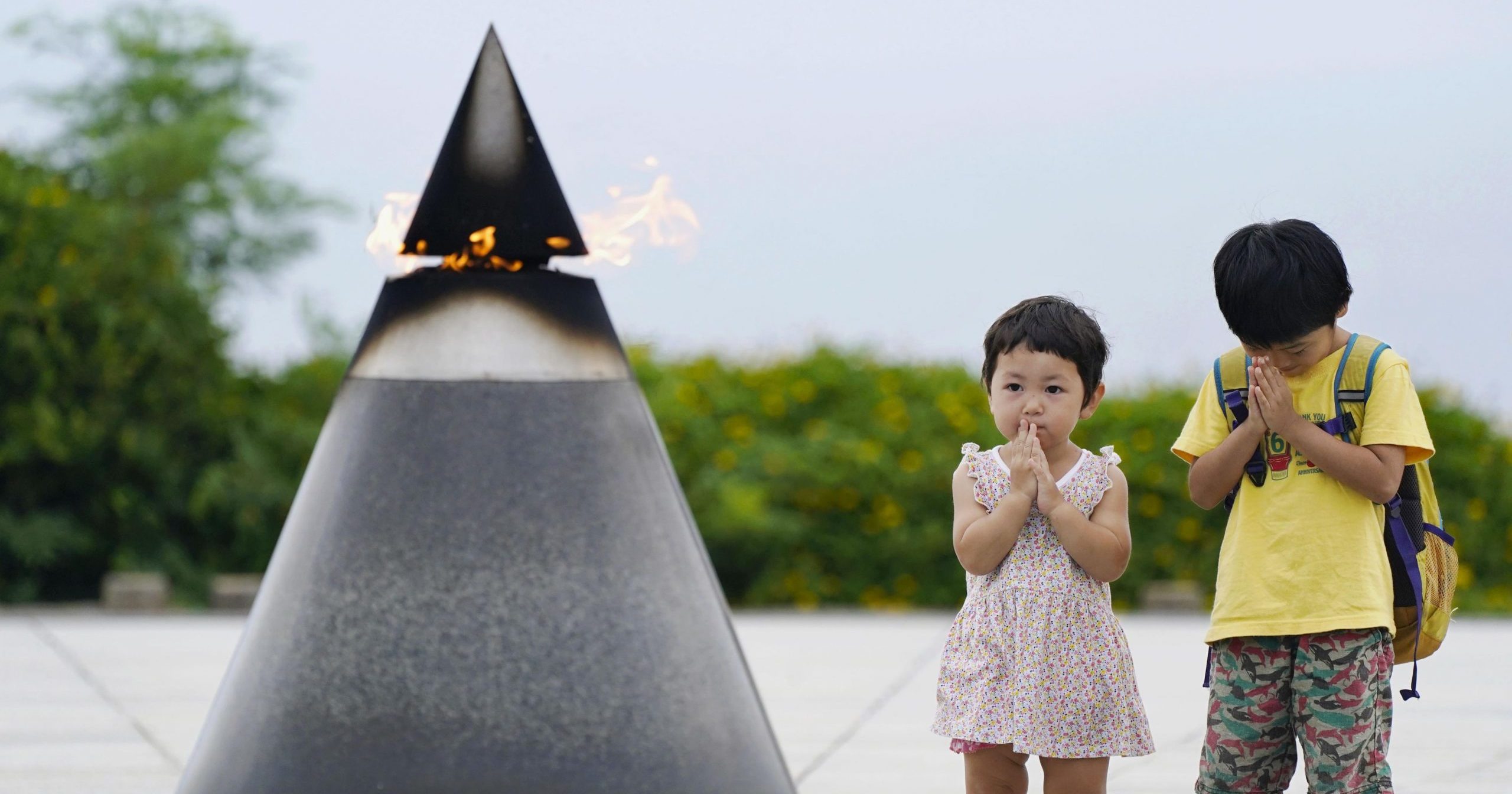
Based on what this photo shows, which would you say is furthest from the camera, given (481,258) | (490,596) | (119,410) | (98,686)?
(119,410)

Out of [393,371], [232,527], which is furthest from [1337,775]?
[232,527]

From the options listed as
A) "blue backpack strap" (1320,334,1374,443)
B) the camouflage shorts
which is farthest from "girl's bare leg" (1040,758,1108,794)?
"blue backpack strap" (1320,334,1374,443)

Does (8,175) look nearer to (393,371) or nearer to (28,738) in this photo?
(28,738)

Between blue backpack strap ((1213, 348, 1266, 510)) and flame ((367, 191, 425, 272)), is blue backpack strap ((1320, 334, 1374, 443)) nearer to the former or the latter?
blue backpack strap ((1213, 348, 1266, 510))

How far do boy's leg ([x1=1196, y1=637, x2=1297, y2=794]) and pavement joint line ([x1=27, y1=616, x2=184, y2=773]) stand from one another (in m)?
2.92

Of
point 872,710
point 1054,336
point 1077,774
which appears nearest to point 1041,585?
point 1077,774

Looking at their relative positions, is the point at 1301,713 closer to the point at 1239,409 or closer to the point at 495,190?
the point at 1239,409

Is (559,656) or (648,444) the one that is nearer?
(559,656)

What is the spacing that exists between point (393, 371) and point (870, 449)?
23.6 feet

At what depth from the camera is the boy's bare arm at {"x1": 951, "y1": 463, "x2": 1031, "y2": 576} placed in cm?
324

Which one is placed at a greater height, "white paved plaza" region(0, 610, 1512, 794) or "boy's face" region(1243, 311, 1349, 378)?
"boy's face" region(1243, 311, 1349, 378)

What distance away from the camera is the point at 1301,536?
3.29 metres

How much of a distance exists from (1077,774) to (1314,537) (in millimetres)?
658

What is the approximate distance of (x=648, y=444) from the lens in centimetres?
329
